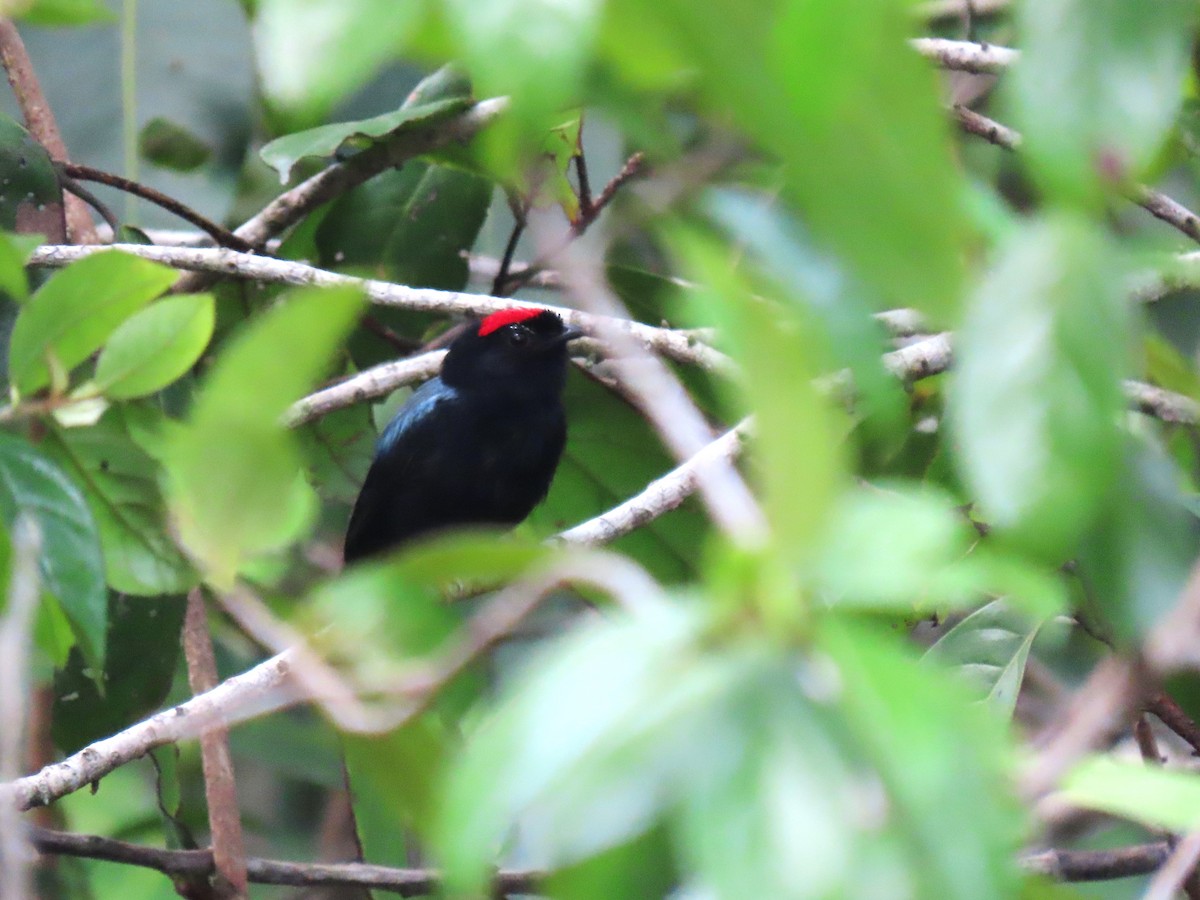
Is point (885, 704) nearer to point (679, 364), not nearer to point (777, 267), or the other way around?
point (777, 267)

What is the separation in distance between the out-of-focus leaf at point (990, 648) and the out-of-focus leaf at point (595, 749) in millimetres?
1815

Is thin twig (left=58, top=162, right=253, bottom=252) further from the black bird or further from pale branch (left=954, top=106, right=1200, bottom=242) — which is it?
pale branch (left=954, top=106, right=1200, bottom=242)

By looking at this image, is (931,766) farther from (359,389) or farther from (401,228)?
(401,228)

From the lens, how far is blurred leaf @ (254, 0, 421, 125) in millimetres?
700

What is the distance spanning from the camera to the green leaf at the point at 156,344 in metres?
1.46

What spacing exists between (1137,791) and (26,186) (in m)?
2.81

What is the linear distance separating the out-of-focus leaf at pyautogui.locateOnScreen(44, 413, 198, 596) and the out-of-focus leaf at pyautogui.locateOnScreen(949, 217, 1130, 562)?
2.52 metres

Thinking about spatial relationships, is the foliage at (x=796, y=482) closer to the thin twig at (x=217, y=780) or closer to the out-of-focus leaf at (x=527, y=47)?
the out-of-focus leaf at (x=527, y=47)

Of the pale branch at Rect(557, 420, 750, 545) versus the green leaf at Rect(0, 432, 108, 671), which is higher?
the green leaf at Rect(0, 432, 108, 671)

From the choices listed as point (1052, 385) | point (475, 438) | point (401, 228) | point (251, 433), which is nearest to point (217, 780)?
point (401, 228)

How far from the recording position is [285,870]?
2.68 meters

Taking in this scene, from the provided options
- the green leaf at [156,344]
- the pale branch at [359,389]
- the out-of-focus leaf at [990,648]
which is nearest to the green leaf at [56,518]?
the green leaf at [156,344]

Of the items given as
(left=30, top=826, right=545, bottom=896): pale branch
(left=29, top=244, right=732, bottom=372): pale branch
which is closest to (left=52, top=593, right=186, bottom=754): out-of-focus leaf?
(left=30, top=826, right=545, bottom=896): pale branch

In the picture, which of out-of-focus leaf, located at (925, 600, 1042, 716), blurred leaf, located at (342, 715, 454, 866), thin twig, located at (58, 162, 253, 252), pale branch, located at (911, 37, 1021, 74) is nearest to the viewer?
blurred leaf, located at (342, 715, 454, 866)
